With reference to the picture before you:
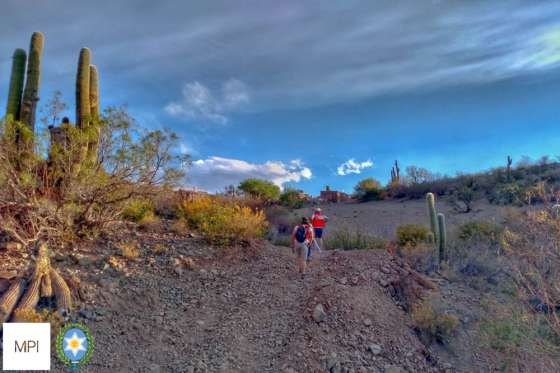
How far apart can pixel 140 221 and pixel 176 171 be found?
8.85ft

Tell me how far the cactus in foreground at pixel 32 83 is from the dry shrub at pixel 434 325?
10136mm

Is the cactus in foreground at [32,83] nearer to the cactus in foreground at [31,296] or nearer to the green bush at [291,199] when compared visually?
the cactus in foreground at [31,296]

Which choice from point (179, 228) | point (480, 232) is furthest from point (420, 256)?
point (179, 228)

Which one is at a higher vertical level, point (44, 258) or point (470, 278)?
point (44, 258)

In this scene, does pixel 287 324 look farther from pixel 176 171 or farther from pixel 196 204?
pixel 196 204

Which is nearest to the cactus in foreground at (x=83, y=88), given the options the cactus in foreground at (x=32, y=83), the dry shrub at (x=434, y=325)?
the cactus in foreground at (x=32, y=83)

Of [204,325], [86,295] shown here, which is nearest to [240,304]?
[204,325]

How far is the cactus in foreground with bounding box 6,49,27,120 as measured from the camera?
10742 mm

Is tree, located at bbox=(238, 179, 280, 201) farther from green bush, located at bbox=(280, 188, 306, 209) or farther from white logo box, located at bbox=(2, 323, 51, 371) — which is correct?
white logo box, located at bbox=(2, 323, 51, 371)

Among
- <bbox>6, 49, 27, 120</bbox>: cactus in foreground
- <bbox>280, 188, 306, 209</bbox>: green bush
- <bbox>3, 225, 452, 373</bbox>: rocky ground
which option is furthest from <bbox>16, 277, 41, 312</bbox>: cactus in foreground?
<bbox>280, 188, 306, 209</bbox>: green bush

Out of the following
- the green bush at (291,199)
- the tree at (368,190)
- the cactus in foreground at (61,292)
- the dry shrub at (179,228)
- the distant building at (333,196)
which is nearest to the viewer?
the cactus in foreground at (61,292)

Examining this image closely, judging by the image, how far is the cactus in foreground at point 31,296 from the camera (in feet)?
22.4

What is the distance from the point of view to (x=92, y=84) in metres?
11.9

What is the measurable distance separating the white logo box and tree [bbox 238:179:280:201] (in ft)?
70.7
